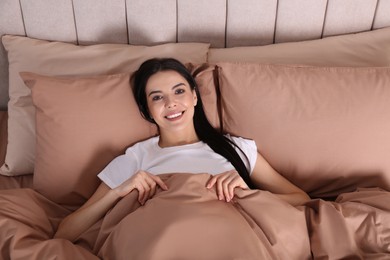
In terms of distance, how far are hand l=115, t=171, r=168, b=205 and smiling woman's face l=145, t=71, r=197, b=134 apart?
0.20 meters

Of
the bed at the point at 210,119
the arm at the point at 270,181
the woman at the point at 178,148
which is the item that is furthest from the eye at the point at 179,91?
the arm at the point at 270,181

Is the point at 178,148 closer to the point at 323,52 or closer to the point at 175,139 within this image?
the point at 175,139

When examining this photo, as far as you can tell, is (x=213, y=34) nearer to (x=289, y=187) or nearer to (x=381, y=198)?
(x=289, y=187)

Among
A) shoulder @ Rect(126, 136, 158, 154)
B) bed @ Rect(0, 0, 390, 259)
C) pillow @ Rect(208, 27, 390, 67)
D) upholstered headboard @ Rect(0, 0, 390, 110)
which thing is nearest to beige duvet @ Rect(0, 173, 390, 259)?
bed @ Rect(0, 0, 390, 259)

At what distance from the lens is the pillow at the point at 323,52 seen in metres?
1.51

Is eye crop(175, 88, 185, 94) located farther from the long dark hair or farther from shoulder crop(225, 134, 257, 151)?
shoulder crop(225, 134, 257, 151)

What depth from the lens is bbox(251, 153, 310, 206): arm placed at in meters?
1.32

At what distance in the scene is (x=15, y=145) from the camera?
1454 millimetres

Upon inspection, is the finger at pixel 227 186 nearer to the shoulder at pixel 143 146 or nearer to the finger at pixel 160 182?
the finger at pixel 160 182

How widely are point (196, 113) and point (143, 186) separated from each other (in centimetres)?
36

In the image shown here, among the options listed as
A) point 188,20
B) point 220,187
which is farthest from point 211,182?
point 188,20

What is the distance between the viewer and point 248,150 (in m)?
1.35

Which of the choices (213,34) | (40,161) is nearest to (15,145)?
(40,161)

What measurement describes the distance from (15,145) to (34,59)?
326mm
